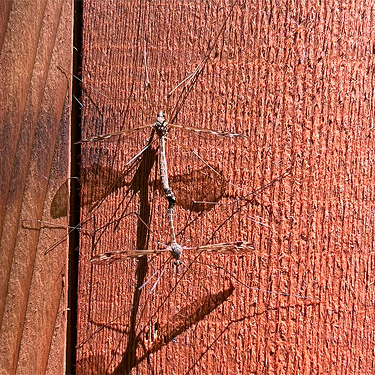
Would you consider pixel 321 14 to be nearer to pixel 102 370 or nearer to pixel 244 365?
pixel 244 365

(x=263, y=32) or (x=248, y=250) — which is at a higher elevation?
(x=263, y=32)

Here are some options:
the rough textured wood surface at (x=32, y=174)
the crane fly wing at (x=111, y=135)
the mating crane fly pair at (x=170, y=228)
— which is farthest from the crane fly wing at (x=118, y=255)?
the crane fly wing at (x=111, y=135)

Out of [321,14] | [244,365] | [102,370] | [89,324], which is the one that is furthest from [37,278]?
[321,14]

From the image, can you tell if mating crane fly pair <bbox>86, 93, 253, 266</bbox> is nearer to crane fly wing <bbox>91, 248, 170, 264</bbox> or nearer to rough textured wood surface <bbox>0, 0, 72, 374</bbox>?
crane fly wing <bbox>91, 248, 170, 264</bbox>

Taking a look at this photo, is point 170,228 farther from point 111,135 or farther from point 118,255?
point 111,135

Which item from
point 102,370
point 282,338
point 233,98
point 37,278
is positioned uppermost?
point 233,98

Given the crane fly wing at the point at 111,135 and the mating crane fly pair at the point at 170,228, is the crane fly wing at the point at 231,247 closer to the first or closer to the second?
the mating crane fly pair at the point at 170,228

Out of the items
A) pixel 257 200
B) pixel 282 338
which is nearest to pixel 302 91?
pixel 257 200
